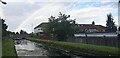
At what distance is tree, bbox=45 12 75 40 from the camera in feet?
205

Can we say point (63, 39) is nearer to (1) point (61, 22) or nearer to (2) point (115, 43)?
(1) point (61, 22)

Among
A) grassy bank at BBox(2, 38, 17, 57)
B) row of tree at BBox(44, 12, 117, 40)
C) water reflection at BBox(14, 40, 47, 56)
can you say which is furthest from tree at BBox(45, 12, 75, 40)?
grassy bank at BBox(2, 38, 17, 57)

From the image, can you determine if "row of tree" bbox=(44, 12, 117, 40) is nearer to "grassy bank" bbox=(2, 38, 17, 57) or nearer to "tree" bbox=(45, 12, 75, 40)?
"tree" bbox=(45, 12, 75, 40)

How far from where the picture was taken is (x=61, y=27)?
62219 mm

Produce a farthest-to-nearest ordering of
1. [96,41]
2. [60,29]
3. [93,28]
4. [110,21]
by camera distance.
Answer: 1. [93,28]
2. [110,21]
3. [60,29]
4. [96,41]

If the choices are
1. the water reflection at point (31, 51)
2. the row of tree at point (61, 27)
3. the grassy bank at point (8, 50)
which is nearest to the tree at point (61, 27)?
the row of tree at point (61, 27)

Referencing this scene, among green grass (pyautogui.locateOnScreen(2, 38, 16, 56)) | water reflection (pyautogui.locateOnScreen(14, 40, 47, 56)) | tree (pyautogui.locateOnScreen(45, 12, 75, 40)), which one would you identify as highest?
tree (pyautogui.locateOnScreen(45, 12, 75, 40))

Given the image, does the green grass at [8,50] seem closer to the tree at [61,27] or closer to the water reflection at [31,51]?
the water reflection at [31,51]

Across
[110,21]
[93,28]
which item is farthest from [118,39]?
[93,28]

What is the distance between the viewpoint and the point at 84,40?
4750cm

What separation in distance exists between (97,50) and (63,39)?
35.7m

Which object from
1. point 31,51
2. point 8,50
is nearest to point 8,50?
point 8,50

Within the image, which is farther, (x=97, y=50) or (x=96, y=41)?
(x=96, y=41)

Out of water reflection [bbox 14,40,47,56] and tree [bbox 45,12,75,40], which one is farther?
tree [bbox 45,12,75,40]
